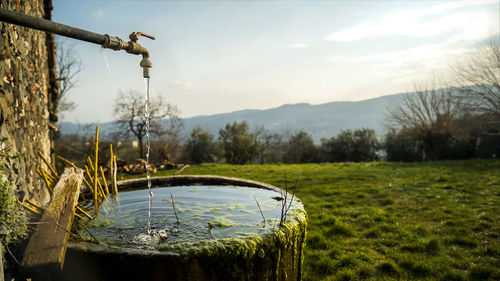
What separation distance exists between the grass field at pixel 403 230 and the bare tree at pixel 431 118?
12927 mm

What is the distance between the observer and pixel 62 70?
20.1 meters

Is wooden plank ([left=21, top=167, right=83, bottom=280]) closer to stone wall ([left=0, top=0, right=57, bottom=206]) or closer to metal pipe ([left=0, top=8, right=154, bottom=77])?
stone wall ([left=0, top=0, right=57, bottom=206])

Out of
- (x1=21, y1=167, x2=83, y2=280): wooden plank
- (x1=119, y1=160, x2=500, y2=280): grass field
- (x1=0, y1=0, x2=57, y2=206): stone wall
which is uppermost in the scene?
(x1=0, y1=0, x2=57, y2=206): stone wall

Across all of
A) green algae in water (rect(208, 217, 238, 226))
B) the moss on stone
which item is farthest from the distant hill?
the moss on stone

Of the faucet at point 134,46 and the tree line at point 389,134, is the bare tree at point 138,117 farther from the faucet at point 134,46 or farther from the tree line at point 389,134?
the faucet at point 134,46

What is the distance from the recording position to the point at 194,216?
2.63 meters

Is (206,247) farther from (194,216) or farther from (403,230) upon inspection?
(403,230)

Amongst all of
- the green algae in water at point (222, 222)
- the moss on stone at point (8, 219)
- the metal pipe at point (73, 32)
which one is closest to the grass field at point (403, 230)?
the green algae in water at point (222, 222)

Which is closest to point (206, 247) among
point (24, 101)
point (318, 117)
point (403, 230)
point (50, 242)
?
point (50, 242)

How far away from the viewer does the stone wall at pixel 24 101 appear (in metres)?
2.43

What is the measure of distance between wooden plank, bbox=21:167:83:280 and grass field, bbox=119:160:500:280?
2.73 metres

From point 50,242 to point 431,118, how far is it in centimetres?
2395

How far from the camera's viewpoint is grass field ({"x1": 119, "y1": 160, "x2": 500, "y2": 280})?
3.42m

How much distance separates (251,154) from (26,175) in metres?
24.6
